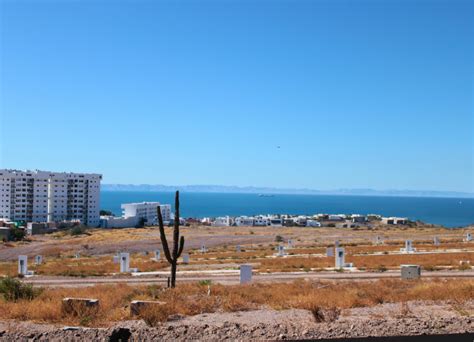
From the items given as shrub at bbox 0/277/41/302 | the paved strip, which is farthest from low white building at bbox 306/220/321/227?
shrub at bbox 0/277/41/302

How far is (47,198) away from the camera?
5994 inches

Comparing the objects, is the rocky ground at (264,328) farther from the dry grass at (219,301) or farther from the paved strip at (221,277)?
the paved strip at (221,277)

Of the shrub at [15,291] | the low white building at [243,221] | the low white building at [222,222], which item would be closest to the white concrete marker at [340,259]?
the shrub at [15,291]

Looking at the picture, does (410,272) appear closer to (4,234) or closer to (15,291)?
(15,291)

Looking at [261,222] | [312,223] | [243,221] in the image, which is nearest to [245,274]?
[312,223]

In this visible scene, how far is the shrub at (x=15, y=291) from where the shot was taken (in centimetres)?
1658

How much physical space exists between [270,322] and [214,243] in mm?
63272

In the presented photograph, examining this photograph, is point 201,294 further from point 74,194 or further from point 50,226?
point 74,194

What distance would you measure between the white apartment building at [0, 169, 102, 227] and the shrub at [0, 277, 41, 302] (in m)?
137

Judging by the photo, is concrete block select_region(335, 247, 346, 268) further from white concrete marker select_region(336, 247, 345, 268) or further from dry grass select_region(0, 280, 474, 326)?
dry grass select_region(0, 280, 474, 326)

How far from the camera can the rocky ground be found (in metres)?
11.4

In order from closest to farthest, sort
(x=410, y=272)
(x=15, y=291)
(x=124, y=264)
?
(x=15, y=291) < (x=410, y=272) < (x=124, y=264)

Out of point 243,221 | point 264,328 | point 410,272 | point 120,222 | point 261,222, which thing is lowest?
point 261,222

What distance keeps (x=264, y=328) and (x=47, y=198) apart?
148877 mm
